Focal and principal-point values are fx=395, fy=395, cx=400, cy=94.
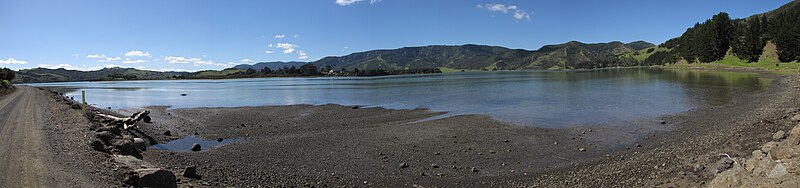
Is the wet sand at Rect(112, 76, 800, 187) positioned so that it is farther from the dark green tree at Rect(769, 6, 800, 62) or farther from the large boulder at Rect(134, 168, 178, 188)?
the dark green tree at Rect(769, 6, 800, 62)

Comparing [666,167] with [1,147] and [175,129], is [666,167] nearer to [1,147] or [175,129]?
[1,147]

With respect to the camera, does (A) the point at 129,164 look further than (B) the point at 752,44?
No

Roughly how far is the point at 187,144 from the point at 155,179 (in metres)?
11.3

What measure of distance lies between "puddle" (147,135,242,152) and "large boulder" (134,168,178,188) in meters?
9.28

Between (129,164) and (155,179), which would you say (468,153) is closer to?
(155,179)

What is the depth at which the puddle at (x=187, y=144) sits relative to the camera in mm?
19031

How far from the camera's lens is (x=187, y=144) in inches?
787

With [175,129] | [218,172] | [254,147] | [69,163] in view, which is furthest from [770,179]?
[175,129]

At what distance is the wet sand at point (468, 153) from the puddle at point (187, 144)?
2.94ft

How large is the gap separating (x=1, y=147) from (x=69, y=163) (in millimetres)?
4045

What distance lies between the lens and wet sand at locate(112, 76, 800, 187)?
40.7ft

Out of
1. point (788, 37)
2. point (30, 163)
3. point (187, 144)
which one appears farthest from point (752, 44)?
point (30, 163)

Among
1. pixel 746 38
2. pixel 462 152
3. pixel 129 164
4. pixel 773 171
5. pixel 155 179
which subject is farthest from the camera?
pixel 746 38

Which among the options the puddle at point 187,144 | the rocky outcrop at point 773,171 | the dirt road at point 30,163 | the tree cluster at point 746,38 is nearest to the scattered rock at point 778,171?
the rocky outcrop at point 773,171
